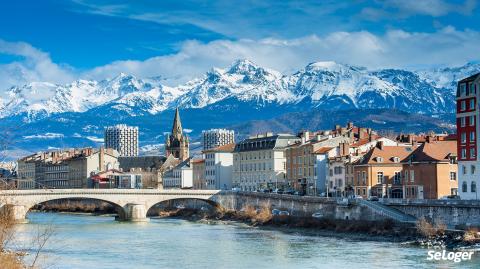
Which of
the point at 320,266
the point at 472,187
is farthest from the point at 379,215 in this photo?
the point at 320,266

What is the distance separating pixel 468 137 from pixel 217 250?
26052 millimetres

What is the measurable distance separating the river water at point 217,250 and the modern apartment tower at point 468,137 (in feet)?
42.8

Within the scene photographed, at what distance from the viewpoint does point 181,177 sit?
607ft

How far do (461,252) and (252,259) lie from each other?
14276 millimetres

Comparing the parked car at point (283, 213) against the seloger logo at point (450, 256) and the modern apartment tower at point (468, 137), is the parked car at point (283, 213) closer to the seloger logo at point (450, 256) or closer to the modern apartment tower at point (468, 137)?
the modern apartment tower at point (468, 137)

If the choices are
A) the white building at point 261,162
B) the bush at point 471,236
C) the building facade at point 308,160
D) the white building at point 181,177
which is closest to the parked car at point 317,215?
the building facade at point 308,160

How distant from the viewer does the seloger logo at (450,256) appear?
5988cm

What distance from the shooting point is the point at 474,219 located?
72500 mm

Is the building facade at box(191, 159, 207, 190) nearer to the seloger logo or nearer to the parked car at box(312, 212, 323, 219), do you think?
the parked car at box(312, 212, 323, 219)

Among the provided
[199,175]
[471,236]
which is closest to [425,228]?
[471,236]

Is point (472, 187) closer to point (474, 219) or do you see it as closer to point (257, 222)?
point (474, 219)

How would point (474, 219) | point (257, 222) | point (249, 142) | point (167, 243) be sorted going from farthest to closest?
1. point (249, 142)
2. point (257, 222)
3. point (167, 243)
4. point (474, 219)

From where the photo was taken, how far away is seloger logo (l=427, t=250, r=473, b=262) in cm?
5988

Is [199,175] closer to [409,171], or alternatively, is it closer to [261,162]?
[261,162]
